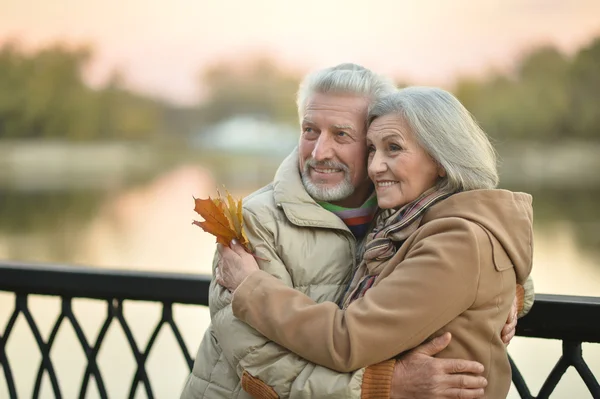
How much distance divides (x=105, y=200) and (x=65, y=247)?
448cm

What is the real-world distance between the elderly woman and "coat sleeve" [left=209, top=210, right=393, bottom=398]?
0.03 metres

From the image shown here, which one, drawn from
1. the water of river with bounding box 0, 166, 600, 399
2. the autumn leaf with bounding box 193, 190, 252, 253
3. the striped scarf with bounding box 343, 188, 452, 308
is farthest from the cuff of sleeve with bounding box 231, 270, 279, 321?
the water of river with bounding box 0, 166, 600, 399

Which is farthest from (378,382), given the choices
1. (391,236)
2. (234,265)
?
(234,265)

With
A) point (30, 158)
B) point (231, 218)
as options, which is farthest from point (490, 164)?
point (30, 158)

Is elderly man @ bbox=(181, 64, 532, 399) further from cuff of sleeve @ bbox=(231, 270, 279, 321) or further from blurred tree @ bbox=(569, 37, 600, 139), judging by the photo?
blurred tree @ bbox=(569, 37, 600, 139)

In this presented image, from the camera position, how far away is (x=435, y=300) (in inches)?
62.7

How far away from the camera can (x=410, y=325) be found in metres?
1.62

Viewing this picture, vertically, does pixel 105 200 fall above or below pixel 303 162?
below

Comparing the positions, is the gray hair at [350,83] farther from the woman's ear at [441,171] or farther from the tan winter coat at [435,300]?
the tan winter coat at [435,300]

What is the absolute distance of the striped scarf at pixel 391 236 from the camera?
1.75 metres

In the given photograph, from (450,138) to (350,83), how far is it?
0.39 metres

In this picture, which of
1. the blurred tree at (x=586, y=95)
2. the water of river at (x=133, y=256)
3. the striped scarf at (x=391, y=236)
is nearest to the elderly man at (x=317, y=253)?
the striped scarf at (x=391, y=236)

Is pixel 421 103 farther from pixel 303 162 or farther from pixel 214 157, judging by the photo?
pixel 214 157

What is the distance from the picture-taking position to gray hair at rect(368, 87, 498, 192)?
5.75 feet
